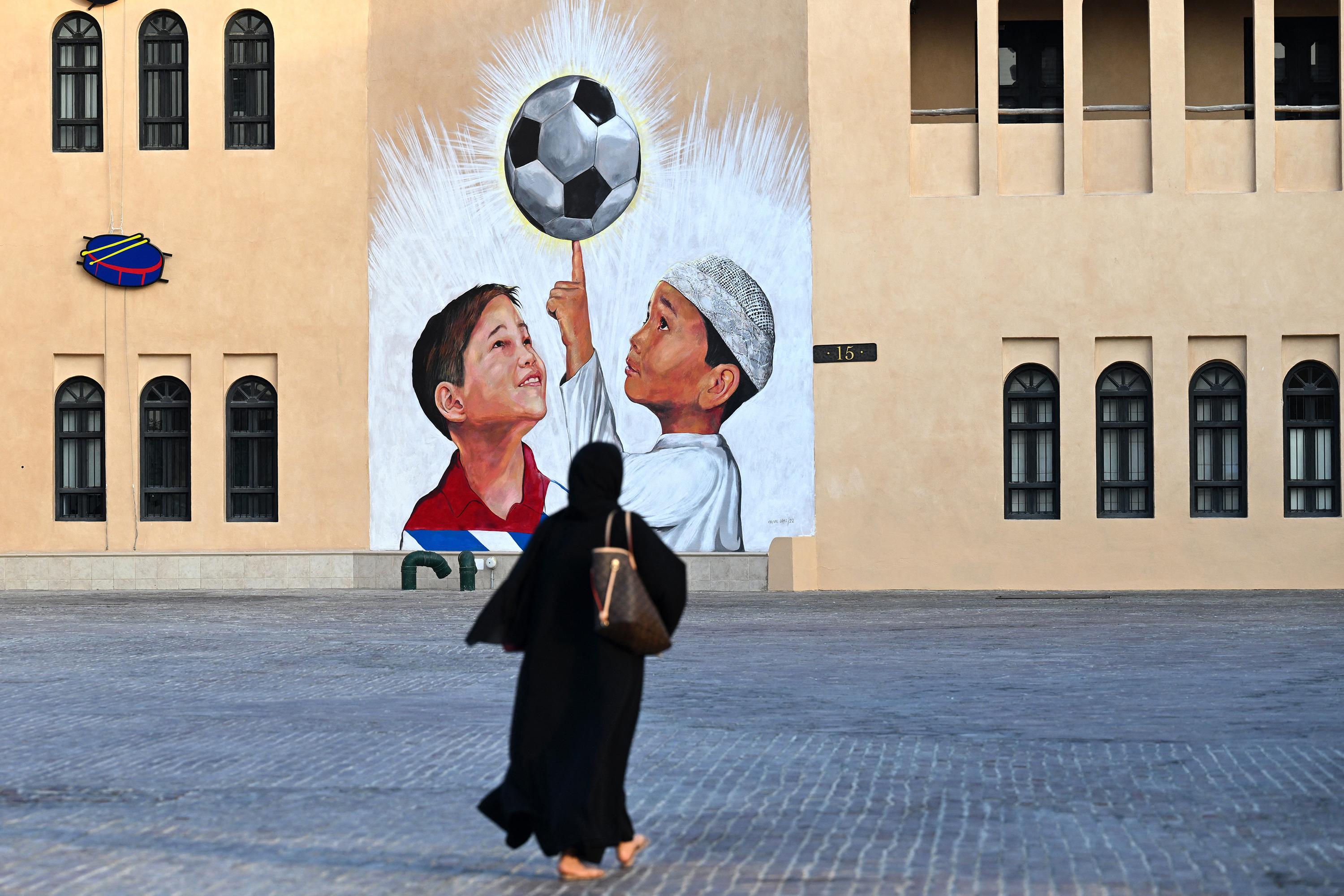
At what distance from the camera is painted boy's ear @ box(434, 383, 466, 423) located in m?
26.0

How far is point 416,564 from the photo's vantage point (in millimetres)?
25328

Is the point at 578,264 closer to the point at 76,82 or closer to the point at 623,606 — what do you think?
the point at 76,82

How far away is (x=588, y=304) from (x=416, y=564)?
4.59 metres

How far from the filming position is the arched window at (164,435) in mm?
26781

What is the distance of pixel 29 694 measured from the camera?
12.3 metres

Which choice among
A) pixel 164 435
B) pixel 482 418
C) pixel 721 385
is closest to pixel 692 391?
pixel 721 385

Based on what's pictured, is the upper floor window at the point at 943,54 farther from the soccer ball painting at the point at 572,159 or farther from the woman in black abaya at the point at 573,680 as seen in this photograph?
the woman in black abaya at the point at 573,680

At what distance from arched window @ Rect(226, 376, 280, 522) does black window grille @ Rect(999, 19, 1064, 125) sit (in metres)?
12.2

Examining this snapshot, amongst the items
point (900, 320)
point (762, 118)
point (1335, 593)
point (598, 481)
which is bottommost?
point (1335, 593)

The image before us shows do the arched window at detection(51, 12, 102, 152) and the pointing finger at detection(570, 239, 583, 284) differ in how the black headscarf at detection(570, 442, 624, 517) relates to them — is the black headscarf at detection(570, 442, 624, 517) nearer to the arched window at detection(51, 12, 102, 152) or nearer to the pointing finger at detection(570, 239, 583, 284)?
the pointing finger at detection(570, 239, 583, 284)

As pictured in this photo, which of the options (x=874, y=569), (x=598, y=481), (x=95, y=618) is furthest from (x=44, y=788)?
(x=874, y=569)

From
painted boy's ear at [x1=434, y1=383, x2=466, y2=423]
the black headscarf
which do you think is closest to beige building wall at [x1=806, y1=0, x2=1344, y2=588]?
painted boy's ear at [x1=434, y1=383, x2=466, y2=423]

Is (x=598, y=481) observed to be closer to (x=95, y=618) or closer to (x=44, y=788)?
(x=44, y=788)

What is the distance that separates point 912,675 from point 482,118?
15.2 meters
